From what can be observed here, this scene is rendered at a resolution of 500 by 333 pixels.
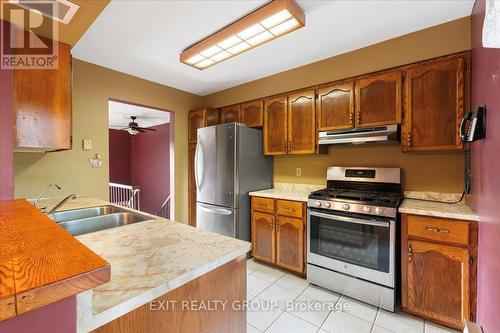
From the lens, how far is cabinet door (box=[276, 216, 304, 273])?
246cm

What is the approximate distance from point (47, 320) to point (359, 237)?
2137 millimetres

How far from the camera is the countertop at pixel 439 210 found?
161 cm

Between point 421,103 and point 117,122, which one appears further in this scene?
point 117,122

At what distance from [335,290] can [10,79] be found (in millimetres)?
2921

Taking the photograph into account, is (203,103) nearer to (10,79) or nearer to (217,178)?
(217,178)

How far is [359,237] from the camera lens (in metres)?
2.05

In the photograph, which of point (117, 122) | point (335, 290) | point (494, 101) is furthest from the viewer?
point (117, 122)

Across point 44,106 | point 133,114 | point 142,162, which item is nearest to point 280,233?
point 44,106

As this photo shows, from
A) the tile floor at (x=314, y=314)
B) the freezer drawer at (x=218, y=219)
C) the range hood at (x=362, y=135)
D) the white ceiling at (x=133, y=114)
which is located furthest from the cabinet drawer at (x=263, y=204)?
the white ceiling at (x=133, y=114)

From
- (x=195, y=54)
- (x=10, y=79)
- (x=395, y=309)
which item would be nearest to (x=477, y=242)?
(x=395, y=309)

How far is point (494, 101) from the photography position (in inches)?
48.6

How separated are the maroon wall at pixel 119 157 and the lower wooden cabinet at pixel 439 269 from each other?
7.91 metres

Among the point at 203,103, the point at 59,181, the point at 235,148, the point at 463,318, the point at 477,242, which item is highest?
the point at 203,103

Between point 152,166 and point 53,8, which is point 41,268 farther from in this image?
point 152,166
